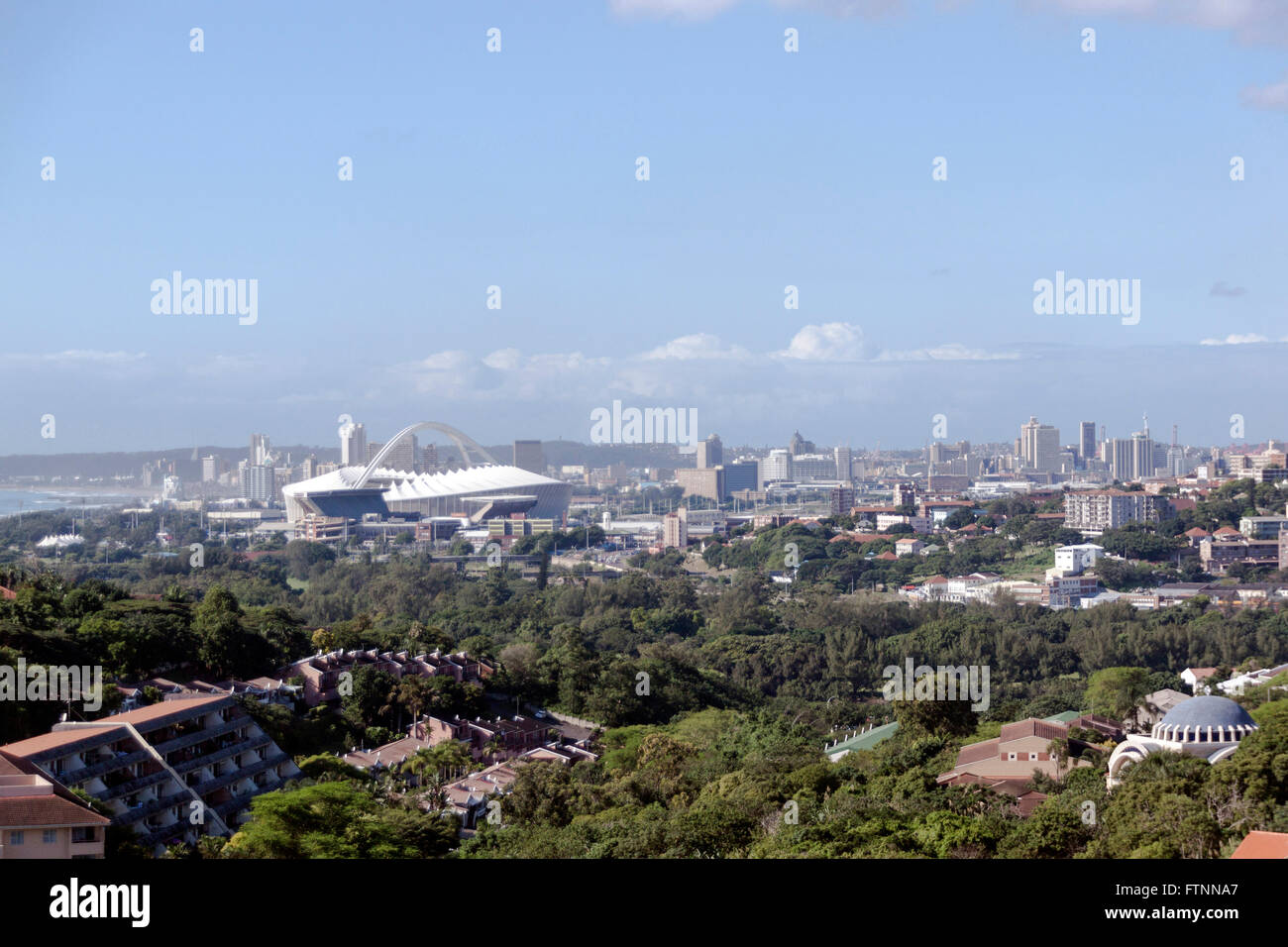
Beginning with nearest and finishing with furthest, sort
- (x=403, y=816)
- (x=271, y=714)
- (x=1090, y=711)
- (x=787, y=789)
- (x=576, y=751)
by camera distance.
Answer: (x=403, y=816)
(x=787, y=789)
(x=271, y=714)
(x=576, y=751)
(x=1090, y=711)

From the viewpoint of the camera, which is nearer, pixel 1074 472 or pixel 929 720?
pixel 929 720

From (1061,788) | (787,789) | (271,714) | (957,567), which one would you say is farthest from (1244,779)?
(957,567)

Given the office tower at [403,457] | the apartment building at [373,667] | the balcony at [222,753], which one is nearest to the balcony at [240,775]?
the balcony at [222,753]

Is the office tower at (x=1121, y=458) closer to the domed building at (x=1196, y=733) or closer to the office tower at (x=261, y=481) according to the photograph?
the office tower at (x=261, y=481)

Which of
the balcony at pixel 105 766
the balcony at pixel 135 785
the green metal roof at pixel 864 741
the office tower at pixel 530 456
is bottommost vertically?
the green metal roof at pixel 864 741

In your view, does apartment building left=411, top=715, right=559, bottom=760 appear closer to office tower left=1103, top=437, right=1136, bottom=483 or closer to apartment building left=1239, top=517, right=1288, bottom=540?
apartment building left=1239, top=517, right=1288, bottom=540

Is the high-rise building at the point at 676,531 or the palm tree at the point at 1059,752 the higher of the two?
the palm tree at the point at 1059,752
